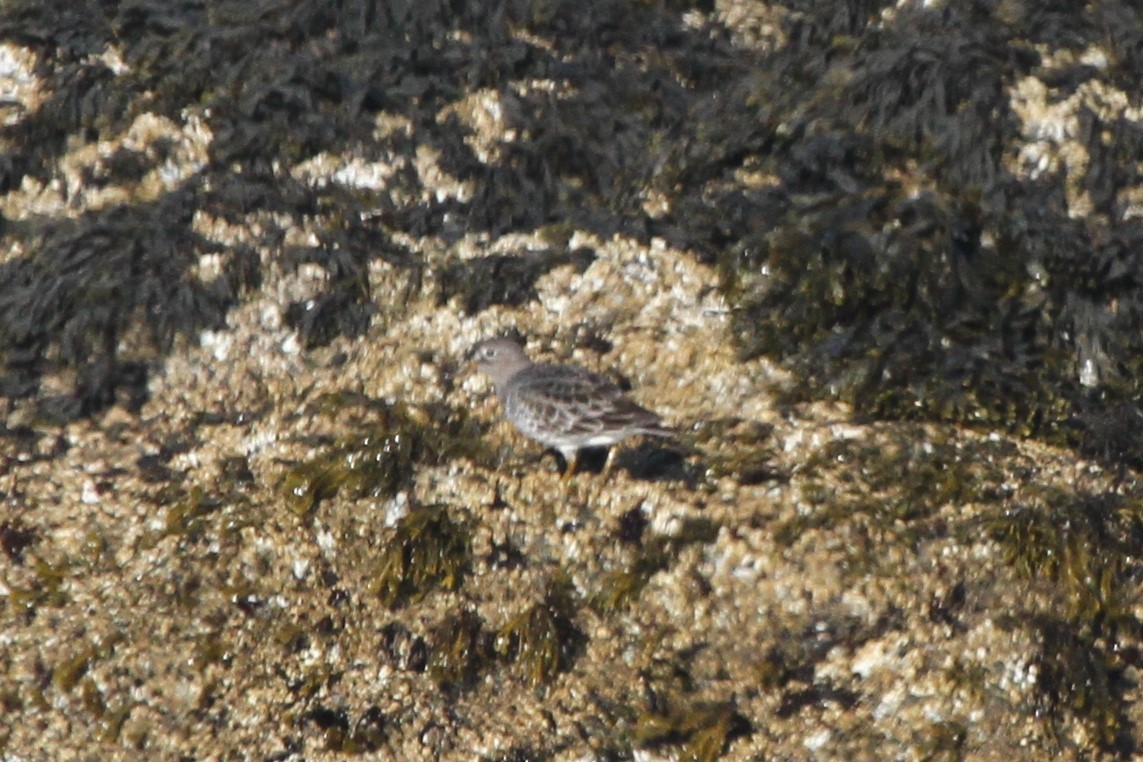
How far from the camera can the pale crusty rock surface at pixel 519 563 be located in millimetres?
7629

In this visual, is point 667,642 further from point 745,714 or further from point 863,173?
point 863,173

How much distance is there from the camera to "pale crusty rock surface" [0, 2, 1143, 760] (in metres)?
7.63

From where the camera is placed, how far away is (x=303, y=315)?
1027 cm

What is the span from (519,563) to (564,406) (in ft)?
3.31

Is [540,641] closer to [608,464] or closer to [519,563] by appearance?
[519,563]

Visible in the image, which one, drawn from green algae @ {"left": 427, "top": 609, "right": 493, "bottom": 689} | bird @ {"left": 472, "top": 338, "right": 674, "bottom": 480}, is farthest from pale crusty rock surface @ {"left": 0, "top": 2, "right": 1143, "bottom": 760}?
bird @ {"left": 472, "top": 338, "right": 674, "bottom": 480}

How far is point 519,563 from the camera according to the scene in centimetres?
850

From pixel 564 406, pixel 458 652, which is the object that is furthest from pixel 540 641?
pixel 564 406

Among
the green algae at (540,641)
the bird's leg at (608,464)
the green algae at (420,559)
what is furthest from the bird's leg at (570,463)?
the green algae at (540,641)

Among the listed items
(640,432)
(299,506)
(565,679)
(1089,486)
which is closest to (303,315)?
(299,506)

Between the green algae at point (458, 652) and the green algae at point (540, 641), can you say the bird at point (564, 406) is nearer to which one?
the green algae at point (540, 641)

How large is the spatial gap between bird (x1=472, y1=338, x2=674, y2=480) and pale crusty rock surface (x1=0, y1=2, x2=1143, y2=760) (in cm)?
29

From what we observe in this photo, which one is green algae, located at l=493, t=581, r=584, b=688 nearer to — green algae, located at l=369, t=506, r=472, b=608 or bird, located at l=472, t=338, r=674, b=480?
green algae, located at l=369, t=506, r=472, b=608

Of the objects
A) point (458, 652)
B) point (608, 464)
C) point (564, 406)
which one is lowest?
point (458, 652)
